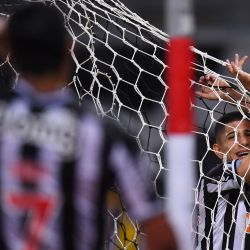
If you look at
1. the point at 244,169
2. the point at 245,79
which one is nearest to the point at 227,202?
the point at 244,169

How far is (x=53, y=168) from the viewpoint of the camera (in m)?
1.66

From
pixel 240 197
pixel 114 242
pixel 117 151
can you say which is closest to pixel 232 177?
pixel 240 197

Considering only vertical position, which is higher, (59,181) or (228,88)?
(228,88)

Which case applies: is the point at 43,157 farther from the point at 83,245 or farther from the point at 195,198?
the point at 195,198

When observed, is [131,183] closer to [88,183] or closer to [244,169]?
[88,183]

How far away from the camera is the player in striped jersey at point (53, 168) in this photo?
1651mm

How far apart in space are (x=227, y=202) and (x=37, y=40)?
1780 millimetres

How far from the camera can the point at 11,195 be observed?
1.67m

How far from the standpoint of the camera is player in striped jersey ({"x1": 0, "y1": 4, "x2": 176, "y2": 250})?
1.65m

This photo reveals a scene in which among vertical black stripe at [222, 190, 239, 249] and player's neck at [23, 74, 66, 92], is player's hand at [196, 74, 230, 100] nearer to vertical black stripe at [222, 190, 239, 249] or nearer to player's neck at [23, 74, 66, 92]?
vertical black stripe at [222, 190, 239, 249]

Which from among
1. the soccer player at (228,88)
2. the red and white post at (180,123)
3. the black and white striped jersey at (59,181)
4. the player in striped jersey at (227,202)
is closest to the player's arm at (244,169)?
the player in striped jersey at (227,202)

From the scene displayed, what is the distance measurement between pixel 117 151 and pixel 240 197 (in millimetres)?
1663

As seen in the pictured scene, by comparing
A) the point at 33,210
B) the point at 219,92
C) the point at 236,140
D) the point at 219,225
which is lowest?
the point at 219,225

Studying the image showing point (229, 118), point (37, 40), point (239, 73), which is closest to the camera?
point (37, 40)
